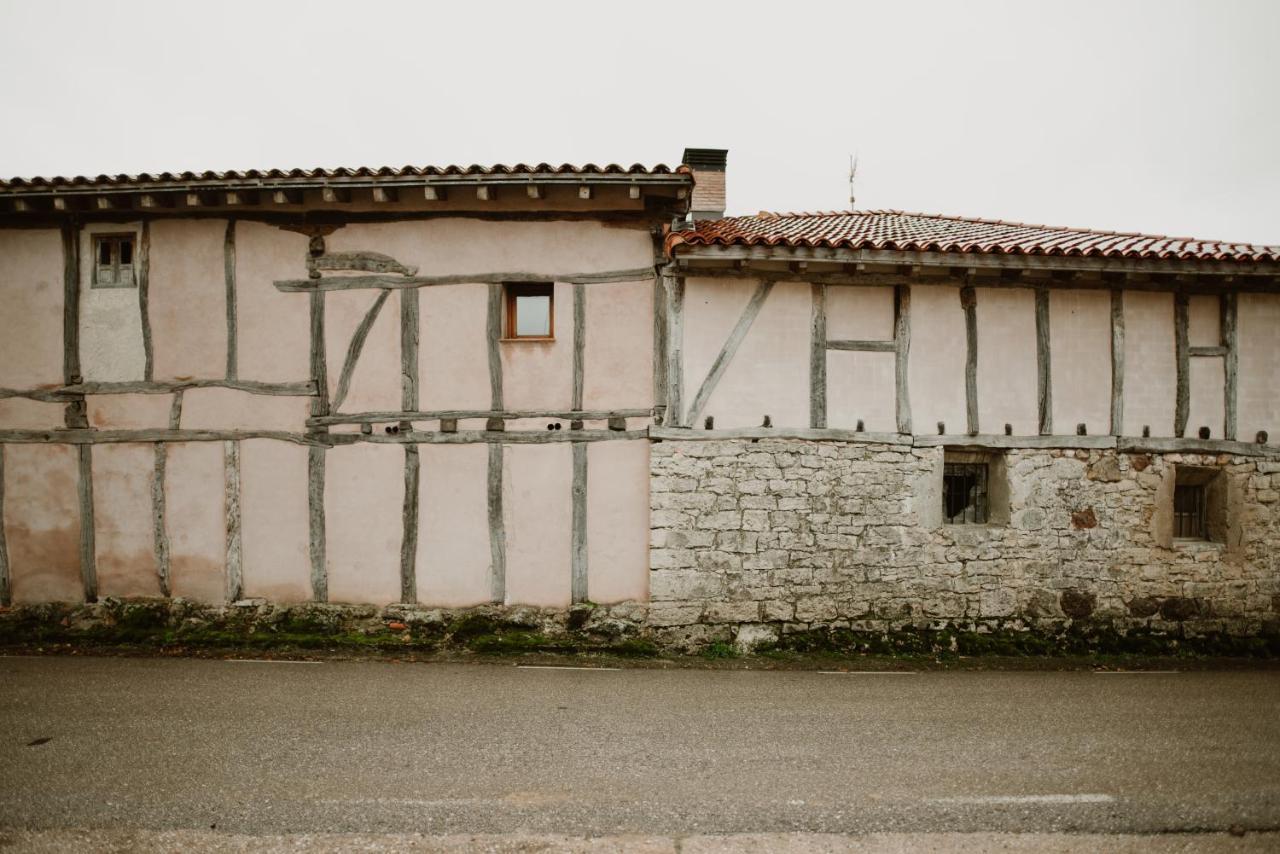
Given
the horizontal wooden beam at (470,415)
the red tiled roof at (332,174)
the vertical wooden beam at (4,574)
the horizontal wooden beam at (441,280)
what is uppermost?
the red tiled roof at (332,174)

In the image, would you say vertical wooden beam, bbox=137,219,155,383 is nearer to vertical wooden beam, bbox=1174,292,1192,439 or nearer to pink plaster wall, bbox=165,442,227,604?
pink plaster wall, bbox=165,442,227,604

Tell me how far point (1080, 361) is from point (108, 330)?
12267mm

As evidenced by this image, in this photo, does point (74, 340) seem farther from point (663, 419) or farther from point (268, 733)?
point (663, 419)

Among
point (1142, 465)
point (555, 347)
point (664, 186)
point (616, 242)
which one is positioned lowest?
point (1142, 465)

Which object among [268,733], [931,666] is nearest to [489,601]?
[268,733]

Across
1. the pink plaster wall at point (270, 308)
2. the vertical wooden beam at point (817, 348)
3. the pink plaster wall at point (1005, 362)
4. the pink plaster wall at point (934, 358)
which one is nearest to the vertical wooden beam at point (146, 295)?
the pink plaster wall at point (270, 308)

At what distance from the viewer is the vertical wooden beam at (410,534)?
26.7 ft

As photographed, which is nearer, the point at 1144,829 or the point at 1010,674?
the point at 1144,829

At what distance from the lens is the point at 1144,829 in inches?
158

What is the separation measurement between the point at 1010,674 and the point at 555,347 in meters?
6.35

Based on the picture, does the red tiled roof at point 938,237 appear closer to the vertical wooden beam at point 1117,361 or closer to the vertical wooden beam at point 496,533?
the vertical wooden beam at point 1117,361

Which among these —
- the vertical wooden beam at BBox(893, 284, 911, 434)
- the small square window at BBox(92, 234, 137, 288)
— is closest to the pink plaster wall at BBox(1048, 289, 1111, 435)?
the vertical wooden beam at BBox(893, 284, 911, 434)

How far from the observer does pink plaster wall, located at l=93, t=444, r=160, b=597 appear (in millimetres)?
8289

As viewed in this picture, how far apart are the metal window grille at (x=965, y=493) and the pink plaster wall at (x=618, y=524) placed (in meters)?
3.84
